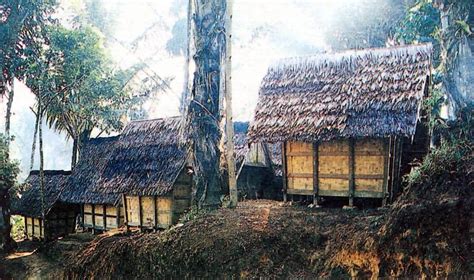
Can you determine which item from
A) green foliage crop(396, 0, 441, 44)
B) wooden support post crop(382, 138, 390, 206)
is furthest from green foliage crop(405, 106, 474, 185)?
green foliage crop(396, 0, 441, 44)

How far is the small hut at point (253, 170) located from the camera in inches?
670

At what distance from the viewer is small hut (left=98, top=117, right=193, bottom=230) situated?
47.8 feet

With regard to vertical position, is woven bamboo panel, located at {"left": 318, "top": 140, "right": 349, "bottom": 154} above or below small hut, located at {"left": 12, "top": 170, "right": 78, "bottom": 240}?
above

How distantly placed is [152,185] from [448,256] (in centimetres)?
984

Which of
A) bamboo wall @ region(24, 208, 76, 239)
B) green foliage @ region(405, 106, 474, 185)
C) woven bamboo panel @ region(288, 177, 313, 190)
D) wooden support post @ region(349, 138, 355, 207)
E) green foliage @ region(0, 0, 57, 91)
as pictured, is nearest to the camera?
green foliage @ region(405, 106, 474, 185)

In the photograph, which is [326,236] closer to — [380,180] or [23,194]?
[380,180]

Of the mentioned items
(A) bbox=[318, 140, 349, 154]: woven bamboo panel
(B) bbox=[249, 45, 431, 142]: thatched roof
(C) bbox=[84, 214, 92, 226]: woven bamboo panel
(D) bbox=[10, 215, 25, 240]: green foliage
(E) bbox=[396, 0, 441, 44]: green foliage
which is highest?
(E) bbox=[396, 0, 441, 44]: green foliage

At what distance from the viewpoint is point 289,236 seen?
29.2ft

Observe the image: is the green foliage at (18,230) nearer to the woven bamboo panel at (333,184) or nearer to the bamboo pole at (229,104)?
the bamboo pole at (229,104)

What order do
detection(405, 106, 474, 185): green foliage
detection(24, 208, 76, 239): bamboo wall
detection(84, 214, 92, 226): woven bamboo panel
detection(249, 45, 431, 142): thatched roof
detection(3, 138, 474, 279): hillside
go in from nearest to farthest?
detection(3, 138, 474, 279): hillside → detection(405, 106, 474, 185): green foliage → detection(249, 45, 431, 142): thatched roof → detection(84, 214, 92, 226): woven bamboo panel → detection(24, 208, 76, 239): bamboo wall

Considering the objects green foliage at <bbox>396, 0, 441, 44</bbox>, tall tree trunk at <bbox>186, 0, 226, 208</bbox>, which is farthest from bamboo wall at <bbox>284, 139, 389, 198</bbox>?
green foliage at <bbox>396, 0, 441, 44</bbox>

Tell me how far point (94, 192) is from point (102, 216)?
3.76 ft

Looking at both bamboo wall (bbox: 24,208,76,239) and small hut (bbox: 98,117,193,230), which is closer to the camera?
small hut (bbox: 98,117,193,230)

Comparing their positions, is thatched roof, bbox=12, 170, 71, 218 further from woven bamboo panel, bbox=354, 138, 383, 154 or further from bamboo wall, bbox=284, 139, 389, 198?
woven bamboo panel, bbox=354, 138, 383, 154
